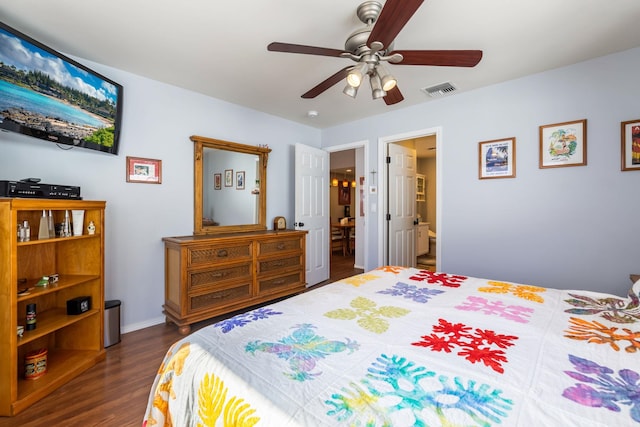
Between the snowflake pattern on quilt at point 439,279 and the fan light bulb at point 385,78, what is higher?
the fan light bulb at point 385,78

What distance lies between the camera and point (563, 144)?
2613 mm

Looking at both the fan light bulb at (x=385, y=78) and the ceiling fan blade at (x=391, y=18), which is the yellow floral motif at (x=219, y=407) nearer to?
the ceiling fan blade at (x=391, y=18)

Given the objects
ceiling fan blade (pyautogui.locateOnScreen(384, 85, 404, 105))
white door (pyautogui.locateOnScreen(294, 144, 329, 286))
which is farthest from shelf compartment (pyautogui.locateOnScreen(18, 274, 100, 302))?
ceiling fan blade (pyautogui.locateOnScreen(384, 85, 404, 105))

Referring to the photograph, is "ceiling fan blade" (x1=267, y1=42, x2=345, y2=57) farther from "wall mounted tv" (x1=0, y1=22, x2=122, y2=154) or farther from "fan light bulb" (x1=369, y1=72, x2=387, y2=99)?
"wall mounted tv" (x1=0, y1=22, x2=122, y2=154)

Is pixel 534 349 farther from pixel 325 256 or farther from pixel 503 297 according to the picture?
pixel 325 256

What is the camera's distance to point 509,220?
292 cm

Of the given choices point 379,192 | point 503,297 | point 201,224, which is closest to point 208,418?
point 503,297

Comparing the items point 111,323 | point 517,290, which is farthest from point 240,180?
point 517,290

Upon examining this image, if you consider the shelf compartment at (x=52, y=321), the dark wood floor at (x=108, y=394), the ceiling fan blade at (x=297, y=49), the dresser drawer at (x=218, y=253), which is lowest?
the dark wood floor at (x=108, y=394)

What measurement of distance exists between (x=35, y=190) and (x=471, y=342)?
2576 mm

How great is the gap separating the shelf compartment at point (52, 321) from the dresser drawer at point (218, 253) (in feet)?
2.63

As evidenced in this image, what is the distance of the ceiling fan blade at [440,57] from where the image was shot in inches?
64.4

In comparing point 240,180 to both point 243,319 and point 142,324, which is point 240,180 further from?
point 243,319

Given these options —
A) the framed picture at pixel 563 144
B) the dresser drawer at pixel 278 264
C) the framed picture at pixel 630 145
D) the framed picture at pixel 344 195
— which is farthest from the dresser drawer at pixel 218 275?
the framed picture at pixel 344 195
